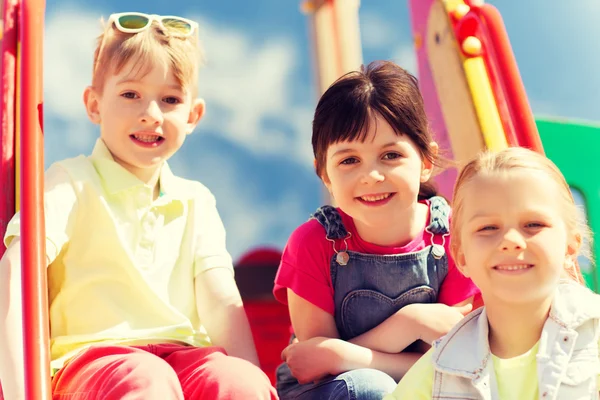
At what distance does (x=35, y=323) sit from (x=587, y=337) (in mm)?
1020

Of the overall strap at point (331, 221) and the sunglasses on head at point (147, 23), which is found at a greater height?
the sunglasses on head at point (147, 23)

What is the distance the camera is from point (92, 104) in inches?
83.0

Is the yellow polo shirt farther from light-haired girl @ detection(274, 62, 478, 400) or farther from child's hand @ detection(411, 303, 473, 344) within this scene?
child's hand @ detection(411, 303, 473, 344)

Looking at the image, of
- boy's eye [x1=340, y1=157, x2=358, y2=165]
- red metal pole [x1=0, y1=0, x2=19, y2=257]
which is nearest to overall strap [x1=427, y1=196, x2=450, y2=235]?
boy's eye [x1=340, y1=157, x2=358, y2=165]

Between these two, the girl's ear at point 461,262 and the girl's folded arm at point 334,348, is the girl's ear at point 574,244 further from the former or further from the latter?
the girl's folded arm at point 334,348

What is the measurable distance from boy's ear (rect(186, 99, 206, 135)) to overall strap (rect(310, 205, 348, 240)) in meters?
0.43

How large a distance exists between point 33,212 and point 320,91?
2.10 m

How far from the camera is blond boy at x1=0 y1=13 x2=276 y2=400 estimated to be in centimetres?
171

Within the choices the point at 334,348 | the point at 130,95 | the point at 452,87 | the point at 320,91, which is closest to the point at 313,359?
the point at 334,348

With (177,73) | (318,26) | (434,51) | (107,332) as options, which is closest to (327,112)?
(177,73)

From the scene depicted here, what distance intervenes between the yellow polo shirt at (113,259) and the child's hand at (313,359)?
0.80ft

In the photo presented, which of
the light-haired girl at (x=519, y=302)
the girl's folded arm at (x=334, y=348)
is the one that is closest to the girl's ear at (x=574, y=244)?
the light-haired girl at (x=519, y=302)

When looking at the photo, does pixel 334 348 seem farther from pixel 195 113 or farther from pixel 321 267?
pixel 195 113

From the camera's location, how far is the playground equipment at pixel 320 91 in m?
1.60
